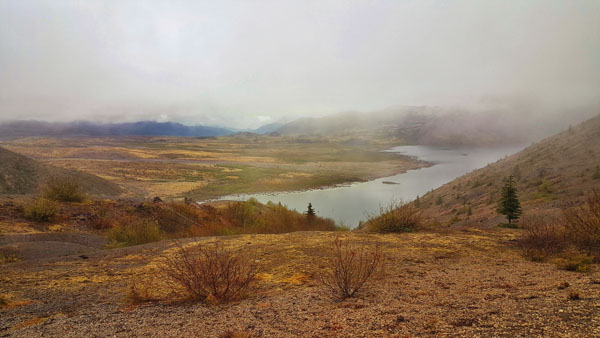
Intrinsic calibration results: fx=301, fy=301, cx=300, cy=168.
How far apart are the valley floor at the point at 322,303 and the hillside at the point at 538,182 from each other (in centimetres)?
710

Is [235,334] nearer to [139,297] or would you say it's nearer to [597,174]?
[139,297]

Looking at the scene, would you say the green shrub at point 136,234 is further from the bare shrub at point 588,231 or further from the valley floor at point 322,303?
the bare shrub at point 588,231

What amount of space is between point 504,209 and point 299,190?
104ft

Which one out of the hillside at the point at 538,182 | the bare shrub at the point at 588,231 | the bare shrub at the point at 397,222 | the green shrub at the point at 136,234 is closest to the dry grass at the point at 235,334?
the bare shrub at the point at 588,231

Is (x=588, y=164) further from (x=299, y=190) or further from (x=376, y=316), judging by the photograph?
(x=299, y=190)

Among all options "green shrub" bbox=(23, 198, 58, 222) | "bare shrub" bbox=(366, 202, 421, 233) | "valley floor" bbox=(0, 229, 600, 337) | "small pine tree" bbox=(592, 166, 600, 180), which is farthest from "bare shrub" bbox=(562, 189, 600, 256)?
"green shrub" bbox=(23, 198, 58, 222)

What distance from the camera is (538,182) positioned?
1752cm

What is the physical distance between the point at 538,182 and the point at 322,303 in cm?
1910

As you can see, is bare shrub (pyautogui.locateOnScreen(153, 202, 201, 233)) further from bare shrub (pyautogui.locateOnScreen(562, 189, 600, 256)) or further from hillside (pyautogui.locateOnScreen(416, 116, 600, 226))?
bare shrub (pyautogui.locateOnScreen(562, 189, 600, 256))

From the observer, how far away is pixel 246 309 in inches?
158

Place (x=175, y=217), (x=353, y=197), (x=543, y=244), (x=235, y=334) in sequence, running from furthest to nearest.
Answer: (x=353, y=197) < (x=175, y=217) < (x=543, y=244) < (x=235, y=334)

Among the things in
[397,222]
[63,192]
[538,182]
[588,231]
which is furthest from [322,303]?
[538,182]

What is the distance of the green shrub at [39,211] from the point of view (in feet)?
35.2

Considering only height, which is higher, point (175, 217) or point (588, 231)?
point (588, 231)
